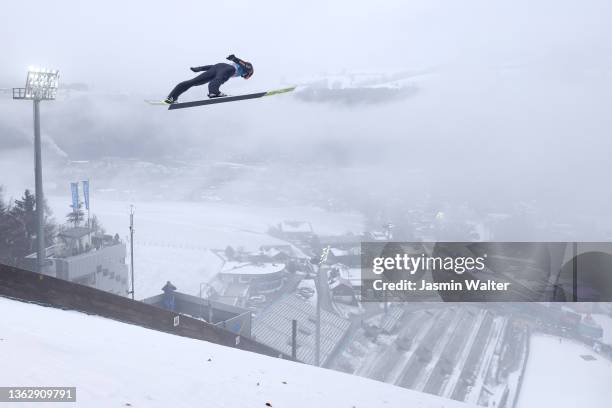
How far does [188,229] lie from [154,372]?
120 metres

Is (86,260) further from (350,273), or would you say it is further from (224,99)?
(350,273)

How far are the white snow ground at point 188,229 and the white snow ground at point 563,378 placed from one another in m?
40.1

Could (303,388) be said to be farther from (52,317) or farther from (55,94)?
(55,94)

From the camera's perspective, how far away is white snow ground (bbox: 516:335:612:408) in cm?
3192

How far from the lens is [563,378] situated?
1410 inches

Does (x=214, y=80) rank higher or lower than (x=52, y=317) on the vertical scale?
higher

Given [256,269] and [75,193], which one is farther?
[256,269]

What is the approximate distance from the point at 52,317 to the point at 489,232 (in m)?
134

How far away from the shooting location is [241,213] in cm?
16112

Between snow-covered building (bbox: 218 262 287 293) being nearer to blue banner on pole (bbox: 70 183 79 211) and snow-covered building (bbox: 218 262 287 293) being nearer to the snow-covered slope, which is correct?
blue banner on pole (bbox: 70 183 79 211)

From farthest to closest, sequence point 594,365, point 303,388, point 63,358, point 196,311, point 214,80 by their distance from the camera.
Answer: point 594,365 < point 196,311 < point 214,80 < point 303,388 < point 63,358

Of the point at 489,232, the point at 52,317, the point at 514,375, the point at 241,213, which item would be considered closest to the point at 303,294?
the point at 514,375

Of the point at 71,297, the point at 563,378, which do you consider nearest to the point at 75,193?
the point at 71,297

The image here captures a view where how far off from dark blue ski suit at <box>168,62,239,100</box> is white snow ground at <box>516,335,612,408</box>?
32.3 metres
